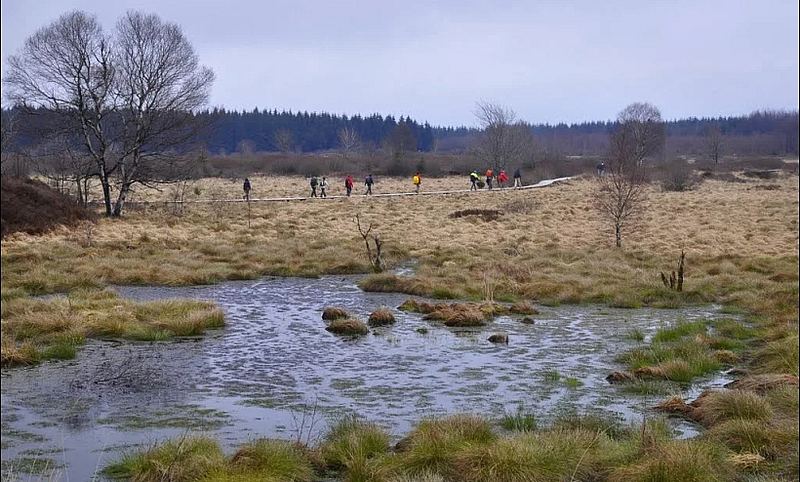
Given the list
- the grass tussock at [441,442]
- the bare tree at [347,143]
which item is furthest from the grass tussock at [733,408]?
the bare tree at [347,143]

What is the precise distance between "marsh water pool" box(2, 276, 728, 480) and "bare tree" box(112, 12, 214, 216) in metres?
23.7

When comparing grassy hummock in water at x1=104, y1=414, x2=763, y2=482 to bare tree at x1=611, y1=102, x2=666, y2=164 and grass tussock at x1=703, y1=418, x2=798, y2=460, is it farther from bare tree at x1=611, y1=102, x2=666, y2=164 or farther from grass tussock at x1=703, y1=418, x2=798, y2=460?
bare tree at x1=611, y1=102, x2=666, y2=164

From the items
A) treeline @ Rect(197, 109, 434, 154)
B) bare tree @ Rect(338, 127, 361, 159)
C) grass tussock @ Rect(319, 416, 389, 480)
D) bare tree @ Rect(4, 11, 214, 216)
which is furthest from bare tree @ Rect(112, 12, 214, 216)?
treeline @ Rect(197, 109, 434, 154)

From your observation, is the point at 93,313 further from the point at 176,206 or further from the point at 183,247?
the point at 176,206

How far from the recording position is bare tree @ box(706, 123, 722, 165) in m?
85.2

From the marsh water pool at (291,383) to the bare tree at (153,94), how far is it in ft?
77.9

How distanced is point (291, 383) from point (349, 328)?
4165mm

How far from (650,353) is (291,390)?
21.7 feet

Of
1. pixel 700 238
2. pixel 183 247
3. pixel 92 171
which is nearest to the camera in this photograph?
pixel 183 247

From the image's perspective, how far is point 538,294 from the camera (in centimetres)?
2178

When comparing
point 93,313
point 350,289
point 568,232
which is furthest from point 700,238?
point 93,313

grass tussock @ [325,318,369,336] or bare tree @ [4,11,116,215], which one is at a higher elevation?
bare tree @ [4,11,116,215]

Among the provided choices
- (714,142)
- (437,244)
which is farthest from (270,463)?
(714,142)

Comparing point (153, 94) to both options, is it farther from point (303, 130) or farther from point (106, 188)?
point (303, 130)
